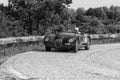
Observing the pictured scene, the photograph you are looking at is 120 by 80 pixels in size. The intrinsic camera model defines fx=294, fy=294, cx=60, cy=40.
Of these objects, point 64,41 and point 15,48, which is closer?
point 64,41

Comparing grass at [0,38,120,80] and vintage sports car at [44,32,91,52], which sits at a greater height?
vintage sports car at [44,32,91,52]

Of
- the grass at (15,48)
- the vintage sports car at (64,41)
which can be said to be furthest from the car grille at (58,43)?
the grass at (15,48)

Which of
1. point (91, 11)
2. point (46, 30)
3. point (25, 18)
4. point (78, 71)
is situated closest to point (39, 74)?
point (78, 71)

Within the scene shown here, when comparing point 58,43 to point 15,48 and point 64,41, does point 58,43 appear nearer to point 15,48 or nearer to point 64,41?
point 64,41

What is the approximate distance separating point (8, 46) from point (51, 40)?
2426 mm

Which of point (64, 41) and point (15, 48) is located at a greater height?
point (64, 41)

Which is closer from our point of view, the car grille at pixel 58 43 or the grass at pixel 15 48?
the grass at pixel 15 48

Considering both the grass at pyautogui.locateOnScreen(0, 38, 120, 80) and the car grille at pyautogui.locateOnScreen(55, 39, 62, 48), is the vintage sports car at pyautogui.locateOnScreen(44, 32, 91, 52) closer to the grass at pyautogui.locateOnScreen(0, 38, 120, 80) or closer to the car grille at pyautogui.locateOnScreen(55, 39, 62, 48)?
the car grille at pyautogui.locateOnScreen(55, 39, 62, 48)

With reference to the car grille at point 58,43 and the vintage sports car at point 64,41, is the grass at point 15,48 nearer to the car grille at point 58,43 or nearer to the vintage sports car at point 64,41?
the vintage sports car at point 64,41

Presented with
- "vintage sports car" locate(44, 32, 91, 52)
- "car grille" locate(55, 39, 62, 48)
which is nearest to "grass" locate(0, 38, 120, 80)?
"vintage sports car" locate(44, 32, 91, 52)

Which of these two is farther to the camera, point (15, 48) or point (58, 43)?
point (15, 48)

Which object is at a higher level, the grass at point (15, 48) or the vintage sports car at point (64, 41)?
the vintage sports car at point (64, 41)

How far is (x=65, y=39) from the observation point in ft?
50.4

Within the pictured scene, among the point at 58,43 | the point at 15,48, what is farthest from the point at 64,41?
Result: the point at 15,48
